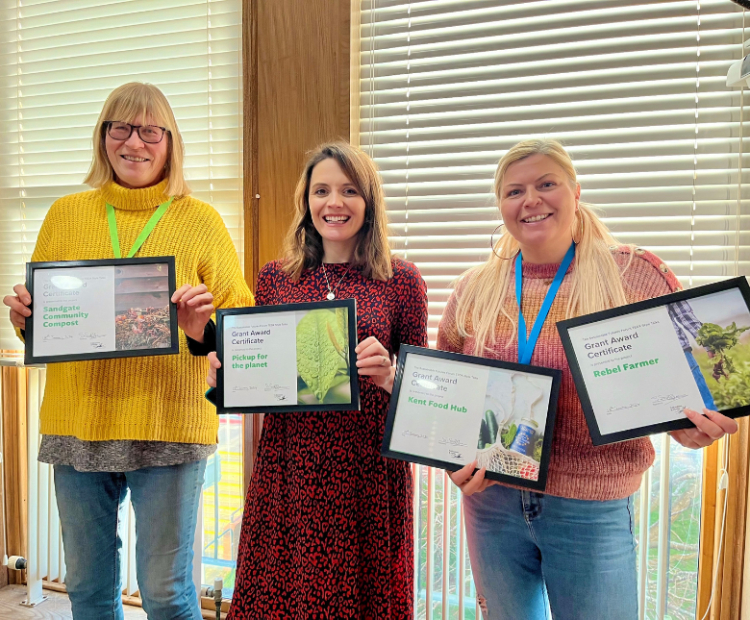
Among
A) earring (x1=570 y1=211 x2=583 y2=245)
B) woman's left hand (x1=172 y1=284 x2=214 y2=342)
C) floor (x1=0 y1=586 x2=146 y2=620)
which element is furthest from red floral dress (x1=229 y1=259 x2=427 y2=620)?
floor (x1=0 y1=586 x2=146 y2=620)

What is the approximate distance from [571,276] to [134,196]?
1270 mm

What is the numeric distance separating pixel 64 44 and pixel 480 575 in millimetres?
2617

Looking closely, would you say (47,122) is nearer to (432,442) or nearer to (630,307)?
(432,442)

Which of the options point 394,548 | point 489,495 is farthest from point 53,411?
point 489,495

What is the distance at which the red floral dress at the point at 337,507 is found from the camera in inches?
56.2

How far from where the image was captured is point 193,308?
1.54 m

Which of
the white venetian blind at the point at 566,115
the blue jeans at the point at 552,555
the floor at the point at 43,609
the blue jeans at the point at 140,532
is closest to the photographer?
the blue jeans at the point at 552,555

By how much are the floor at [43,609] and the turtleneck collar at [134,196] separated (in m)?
1.82
